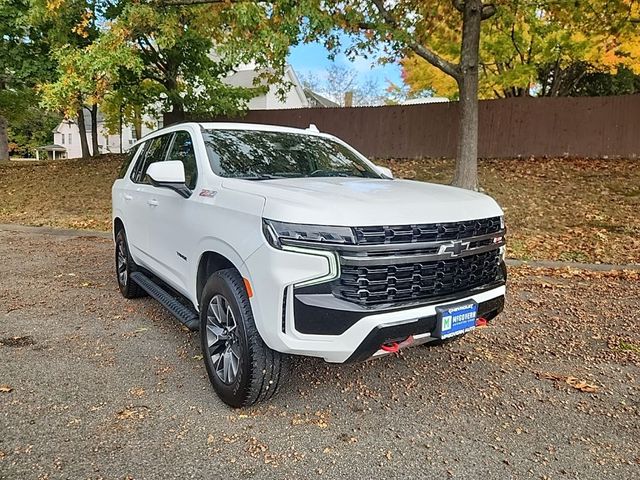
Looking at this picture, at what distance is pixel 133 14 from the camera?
9.93 metres

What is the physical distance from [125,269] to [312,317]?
3.59m

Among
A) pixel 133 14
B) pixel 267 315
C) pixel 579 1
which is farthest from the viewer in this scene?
pixel 579 1

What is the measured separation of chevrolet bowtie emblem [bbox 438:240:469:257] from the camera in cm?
295

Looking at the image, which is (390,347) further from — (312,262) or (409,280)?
(312,262)

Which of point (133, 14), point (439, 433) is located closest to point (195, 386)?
point (439, 433)

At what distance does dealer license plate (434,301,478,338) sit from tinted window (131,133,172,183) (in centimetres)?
306

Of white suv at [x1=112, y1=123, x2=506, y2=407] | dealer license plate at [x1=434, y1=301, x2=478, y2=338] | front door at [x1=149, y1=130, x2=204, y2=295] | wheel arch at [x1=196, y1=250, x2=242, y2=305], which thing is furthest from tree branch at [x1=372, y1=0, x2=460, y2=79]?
dealer license plate at [x1=434, y1=301, x2=478, y2=338]

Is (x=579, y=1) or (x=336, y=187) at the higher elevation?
(x=579, y=1)

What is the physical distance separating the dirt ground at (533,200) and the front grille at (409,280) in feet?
15.8

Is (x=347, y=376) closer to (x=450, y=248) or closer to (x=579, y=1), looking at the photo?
(x=450, y=248)

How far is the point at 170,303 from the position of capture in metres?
4.18

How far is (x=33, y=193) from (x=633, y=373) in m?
15.8

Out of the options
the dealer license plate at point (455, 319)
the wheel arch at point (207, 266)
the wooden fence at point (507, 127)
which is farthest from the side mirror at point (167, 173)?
the wooden fence at point (507, 127)

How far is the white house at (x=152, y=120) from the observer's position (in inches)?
1175
